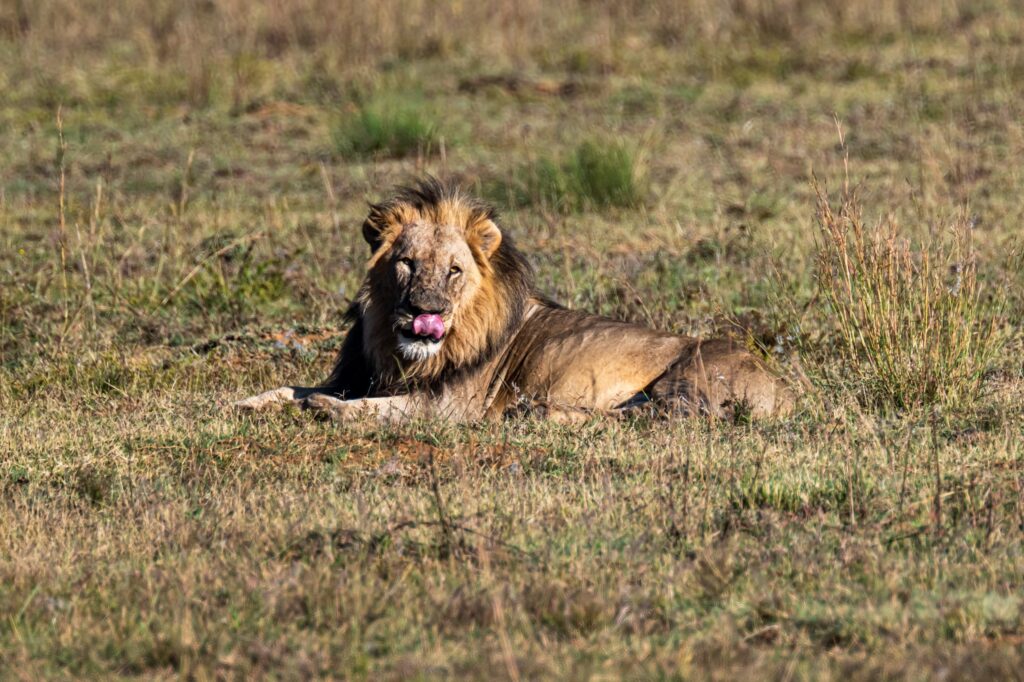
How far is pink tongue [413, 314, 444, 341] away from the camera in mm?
7801

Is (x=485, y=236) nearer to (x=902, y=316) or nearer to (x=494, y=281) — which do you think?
(x=494, y=281)

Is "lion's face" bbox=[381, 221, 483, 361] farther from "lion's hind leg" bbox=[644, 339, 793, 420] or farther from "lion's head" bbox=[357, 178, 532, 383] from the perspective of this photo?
"lion's hind leg" bbox=[644, 339, 793, 420]

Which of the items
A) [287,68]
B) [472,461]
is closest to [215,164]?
[287,68]

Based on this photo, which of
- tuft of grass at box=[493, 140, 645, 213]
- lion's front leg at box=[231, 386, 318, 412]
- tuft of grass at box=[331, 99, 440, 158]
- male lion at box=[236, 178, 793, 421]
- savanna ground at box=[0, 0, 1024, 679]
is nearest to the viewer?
savanna ground at box=[0, 0, 1024, 679]

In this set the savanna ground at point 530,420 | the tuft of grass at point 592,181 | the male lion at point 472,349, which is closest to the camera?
the savanna ground at point 530,420

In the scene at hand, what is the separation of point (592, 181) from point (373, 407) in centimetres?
587

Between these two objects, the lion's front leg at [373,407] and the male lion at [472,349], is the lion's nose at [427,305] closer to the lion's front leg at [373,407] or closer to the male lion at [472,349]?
the male lion at [472,349]

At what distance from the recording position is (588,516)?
6027 millimetres

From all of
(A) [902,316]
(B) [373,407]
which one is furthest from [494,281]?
(A) [902,316]

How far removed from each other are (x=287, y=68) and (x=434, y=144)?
4258 millimetres

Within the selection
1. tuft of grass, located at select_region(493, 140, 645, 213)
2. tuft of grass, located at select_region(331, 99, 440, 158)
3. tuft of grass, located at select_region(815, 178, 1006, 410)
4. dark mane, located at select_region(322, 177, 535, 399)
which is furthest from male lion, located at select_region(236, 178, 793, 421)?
tuft of grass, located at select_region(331, 99, 440, 158)

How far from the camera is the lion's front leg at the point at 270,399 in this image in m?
8.07

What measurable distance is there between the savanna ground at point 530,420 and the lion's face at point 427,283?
587 mm

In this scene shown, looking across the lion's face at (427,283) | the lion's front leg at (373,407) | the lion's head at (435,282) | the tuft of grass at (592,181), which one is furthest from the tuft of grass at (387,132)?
the lion's front leg at (373,407)
